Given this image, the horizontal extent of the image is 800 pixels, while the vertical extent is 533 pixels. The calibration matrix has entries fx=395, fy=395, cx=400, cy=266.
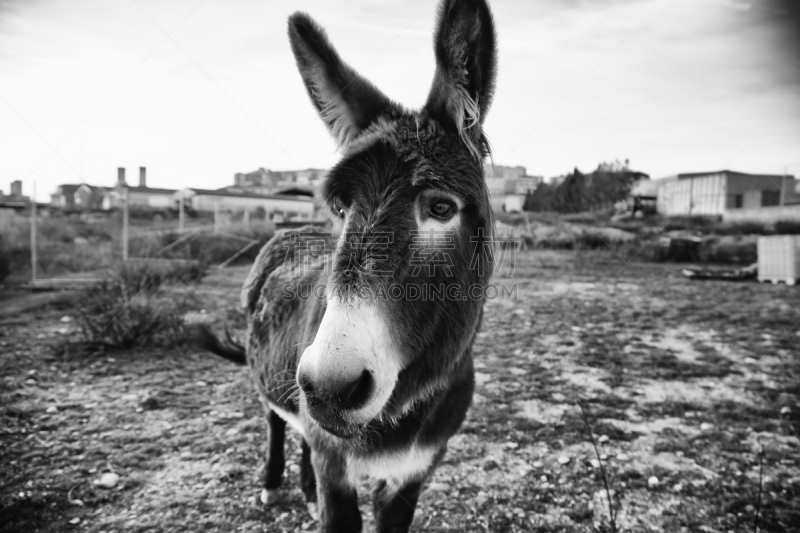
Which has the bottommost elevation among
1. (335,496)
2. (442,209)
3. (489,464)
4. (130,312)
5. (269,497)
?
(269,497)

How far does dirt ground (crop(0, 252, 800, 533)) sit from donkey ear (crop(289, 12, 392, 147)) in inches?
85.7

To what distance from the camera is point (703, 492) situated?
317cm

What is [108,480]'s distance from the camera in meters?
3.17

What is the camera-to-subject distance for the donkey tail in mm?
3910

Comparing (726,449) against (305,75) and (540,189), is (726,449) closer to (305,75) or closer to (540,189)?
(305,75)

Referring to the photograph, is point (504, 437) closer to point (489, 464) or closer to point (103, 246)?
point (489, 464)

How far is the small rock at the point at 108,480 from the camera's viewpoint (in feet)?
10.3

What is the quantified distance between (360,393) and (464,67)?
4.84ft

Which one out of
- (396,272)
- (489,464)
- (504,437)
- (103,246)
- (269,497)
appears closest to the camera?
(396,272)

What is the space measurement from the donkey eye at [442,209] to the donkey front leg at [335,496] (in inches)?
52.0

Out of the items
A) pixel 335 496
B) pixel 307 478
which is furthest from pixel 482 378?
pixel 335 496

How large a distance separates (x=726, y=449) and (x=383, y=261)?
4.17 metres

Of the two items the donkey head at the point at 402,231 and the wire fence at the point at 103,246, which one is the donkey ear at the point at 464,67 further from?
the wire fence at the point at 103,246

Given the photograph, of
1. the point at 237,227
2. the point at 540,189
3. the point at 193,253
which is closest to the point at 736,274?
the point at 540,189
